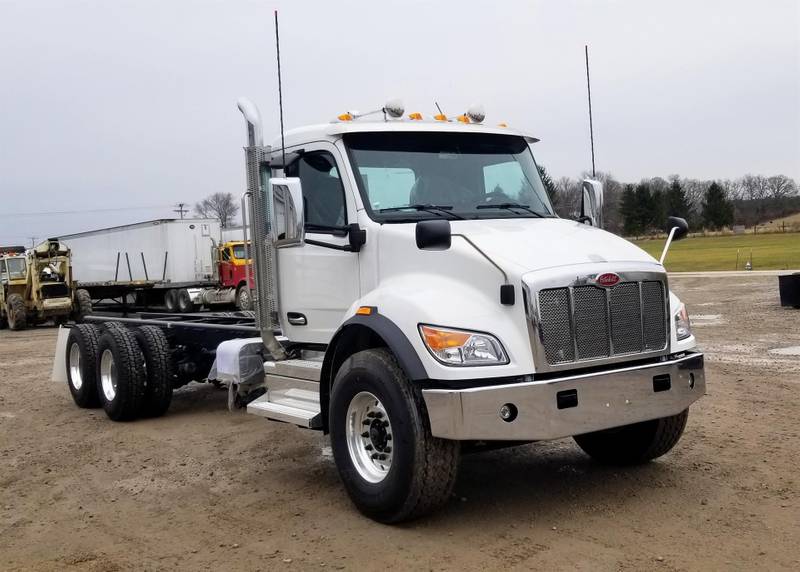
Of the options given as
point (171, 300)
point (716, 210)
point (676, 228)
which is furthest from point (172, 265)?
point (716, 210)

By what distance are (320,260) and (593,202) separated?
7.63 ft

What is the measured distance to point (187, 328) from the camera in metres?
9.09

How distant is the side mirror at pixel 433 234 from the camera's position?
5.09 m

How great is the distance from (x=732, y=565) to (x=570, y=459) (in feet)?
8.00

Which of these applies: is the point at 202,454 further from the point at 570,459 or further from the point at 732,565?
the point at 732,565

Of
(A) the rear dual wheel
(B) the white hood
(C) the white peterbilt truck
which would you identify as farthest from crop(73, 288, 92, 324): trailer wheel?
(B) the white hood

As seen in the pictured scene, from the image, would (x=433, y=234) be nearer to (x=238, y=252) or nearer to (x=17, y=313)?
(x=17, y=313)

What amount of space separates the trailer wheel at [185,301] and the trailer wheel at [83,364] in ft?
65.5

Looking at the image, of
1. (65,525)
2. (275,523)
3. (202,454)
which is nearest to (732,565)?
(275,523)

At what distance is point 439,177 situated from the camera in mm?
6137

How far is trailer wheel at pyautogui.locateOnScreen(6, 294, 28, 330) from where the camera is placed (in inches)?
1019

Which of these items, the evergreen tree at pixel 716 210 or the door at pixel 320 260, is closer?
the door at pixel 320 260

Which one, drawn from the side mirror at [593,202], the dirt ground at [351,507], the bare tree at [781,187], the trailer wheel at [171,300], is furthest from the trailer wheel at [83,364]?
the bare tree at [781,187]

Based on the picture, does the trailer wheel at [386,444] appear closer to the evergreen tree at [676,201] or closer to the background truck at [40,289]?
the background truck at [40,289]
